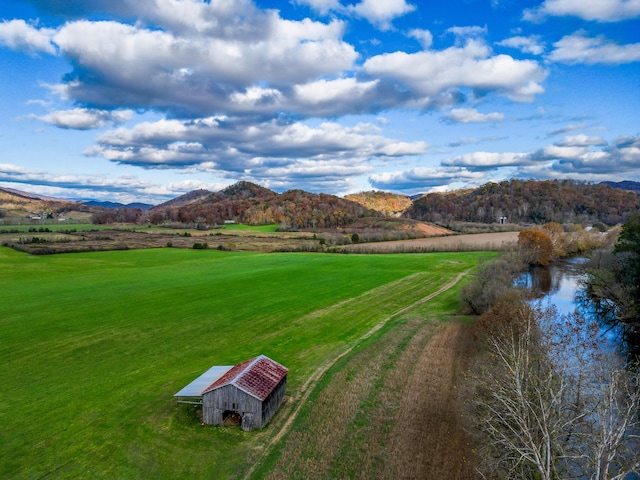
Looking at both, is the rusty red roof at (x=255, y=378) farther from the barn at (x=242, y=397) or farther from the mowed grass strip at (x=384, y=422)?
the mowed grass strip at (x=384, y=422)

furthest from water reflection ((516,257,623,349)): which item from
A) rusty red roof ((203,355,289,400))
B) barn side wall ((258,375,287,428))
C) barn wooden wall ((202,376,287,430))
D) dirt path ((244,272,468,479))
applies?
barn wooden wall ((202,376,287,430))

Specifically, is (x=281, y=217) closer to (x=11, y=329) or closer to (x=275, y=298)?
(x=275, y=298)

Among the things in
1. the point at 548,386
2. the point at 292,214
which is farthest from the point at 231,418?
the point at 292,214

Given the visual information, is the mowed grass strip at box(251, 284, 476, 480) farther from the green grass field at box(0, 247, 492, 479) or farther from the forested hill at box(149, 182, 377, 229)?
the forested hill at box(149, 182, 377, 229)

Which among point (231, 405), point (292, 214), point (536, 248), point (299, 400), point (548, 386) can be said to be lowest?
point (299, 400)

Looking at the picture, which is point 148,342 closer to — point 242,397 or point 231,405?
point 231,405
